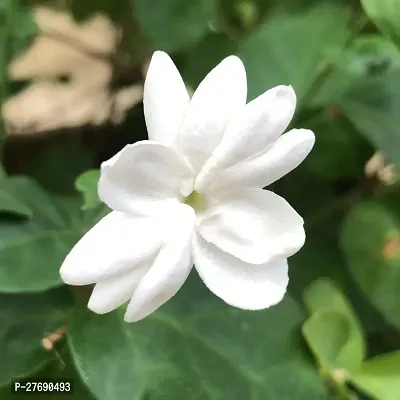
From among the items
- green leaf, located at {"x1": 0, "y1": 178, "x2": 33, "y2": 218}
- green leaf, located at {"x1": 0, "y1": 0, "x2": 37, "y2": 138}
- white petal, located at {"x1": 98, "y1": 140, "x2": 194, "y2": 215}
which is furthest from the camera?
green leaf, located at {"x1": 0, "y1": 0, "x2": 37, "y2": 138}

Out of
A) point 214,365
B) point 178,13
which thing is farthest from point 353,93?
point 214,365

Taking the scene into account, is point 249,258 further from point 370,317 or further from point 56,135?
point 56,135

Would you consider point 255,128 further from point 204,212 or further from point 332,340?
point 332,340

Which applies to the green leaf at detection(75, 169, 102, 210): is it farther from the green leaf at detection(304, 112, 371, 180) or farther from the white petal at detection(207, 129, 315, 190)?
the green leaf at detection(304, 112, 371, 180)

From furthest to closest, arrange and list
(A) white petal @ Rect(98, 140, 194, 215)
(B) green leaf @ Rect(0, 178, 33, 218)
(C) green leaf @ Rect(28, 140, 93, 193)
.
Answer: (C) green leaf @ Rect(28, 140, 93, 193) → (B) green leaf @ Rect(0, 178, 33, 218) → (A) white petal @ Rect(98, 140, 194, 215)

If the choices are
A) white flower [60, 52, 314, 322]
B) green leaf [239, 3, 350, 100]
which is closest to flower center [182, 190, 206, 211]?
white flower [60, 52, 314, 322]

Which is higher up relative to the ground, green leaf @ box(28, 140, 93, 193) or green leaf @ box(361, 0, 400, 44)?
green leaf @ box(361, 0, 400, 44)
